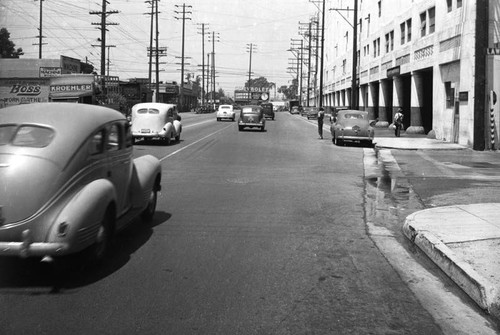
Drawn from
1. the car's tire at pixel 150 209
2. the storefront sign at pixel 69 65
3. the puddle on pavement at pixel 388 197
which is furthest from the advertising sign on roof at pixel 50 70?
the car's tire at pixel 150 209

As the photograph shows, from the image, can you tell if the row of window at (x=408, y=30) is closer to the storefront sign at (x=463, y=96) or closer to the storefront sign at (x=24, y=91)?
the storefront sign at (x=463, y=96)

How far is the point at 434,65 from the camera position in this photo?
94.9ft

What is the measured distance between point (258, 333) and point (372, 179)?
1053 cm

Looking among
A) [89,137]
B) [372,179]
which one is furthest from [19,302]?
[372,179]

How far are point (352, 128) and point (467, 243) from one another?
18667 millimetres

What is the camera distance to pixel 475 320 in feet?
14.8

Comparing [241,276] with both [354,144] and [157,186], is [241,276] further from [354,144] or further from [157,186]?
[354,144]

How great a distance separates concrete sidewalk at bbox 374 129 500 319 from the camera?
502cm

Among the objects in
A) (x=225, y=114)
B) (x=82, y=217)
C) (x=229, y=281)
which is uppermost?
(x=225, y=114)

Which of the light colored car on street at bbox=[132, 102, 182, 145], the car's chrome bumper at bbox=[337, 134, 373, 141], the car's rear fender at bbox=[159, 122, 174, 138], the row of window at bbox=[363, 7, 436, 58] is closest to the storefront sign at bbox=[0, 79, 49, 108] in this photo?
the light colored car on street at bbox=[132, 102, 182, 145]

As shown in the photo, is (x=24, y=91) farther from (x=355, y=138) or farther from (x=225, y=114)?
(x=355, y=138)

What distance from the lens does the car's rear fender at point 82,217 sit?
4952mm

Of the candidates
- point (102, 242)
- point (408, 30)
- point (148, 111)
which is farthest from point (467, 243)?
point (408, 30)

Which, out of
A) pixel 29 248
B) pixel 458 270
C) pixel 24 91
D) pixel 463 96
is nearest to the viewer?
pixel 29 248
